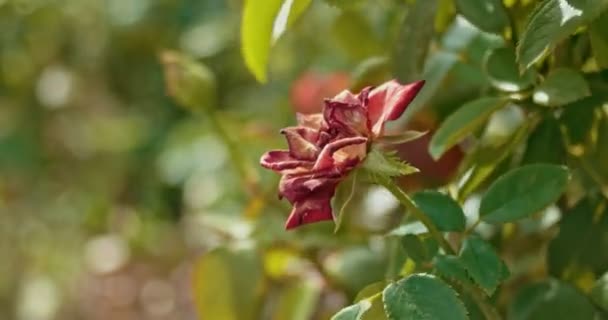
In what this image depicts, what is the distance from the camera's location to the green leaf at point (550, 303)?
0.53 metres

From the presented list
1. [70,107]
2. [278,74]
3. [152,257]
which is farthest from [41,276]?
[278,74]

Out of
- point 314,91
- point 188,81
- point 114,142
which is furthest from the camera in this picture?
point 114,142

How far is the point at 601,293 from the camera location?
20.1 inches

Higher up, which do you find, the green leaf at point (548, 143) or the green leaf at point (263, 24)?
the green leaf at point (263, 24)

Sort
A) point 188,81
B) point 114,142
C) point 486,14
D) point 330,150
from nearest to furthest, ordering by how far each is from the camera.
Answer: point 330,150 < point 486,14 < point 188,81 < point 114,142

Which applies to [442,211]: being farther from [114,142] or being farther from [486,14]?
[114,142]

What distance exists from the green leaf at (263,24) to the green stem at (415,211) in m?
0.10

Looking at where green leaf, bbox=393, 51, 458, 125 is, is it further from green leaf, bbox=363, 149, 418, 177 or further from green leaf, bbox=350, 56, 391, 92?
green leaf, bbox=363, 149, 418, 177

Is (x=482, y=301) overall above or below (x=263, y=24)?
below

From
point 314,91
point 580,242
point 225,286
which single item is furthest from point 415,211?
point 314,91

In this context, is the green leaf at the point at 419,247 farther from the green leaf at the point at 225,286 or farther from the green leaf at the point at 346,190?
the green leaf at the point at 225,286

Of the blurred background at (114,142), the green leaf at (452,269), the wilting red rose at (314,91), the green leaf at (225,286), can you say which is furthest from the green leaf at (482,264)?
the blurred background at (114,142)

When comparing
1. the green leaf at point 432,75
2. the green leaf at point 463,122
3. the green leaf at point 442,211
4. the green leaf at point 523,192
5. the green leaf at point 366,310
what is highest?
the green leaf at point 432,75

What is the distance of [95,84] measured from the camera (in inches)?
57.0
